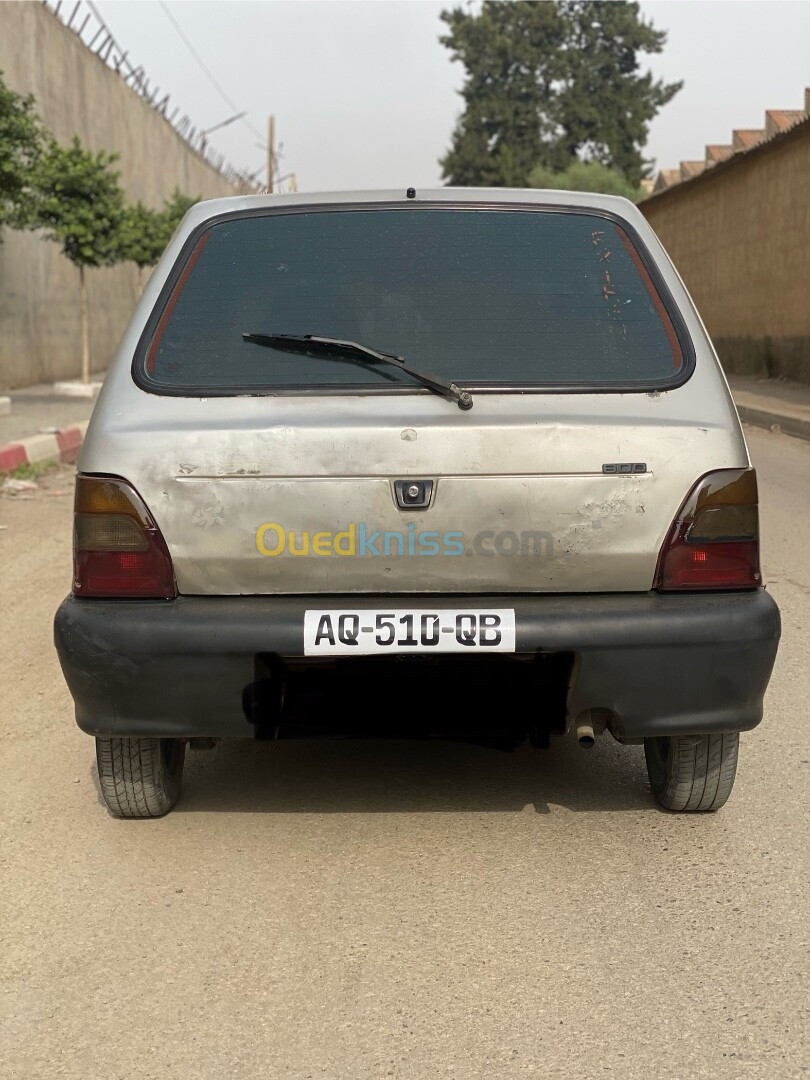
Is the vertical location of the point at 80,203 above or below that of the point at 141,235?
above

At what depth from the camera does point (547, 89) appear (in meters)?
59.3

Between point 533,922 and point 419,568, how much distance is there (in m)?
0.80

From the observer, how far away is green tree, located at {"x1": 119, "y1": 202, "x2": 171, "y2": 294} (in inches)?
805

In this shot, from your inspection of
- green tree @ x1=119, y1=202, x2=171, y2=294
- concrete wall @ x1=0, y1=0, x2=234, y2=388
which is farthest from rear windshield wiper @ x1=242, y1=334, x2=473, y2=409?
green tree @ x1=119, y1=202, x2=171, y2=294

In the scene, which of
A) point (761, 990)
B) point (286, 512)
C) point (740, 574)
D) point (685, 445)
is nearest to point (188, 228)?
point (286, 512)

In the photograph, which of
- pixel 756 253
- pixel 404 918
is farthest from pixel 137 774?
pixel 756 253

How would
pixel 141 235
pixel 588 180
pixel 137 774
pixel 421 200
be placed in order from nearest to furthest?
pixel 137 774 < pixel 421 200 < pixel 141 235 < pixel 588 180

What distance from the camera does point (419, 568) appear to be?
307cm

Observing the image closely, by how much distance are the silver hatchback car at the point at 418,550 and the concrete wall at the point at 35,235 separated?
1506 cm

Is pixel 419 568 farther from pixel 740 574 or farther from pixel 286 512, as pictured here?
pixel 740 574

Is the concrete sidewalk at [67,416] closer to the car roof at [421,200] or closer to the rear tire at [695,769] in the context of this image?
the car roof at [421,200]

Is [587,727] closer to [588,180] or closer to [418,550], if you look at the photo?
[418,550]

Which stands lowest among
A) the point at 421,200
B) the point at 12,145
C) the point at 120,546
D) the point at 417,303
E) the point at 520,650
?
the point at 520,650

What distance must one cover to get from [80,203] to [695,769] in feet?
58.4
